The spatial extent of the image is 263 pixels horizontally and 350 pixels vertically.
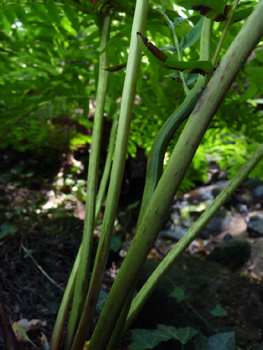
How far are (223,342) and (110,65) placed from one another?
104cm

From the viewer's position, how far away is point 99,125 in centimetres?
75

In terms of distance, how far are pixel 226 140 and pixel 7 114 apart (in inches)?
36.3

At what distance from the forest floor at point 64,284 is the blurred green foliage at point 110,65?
0.47m

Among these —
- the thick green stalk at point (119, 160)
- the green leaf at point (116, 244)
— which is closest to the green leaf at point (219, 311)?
the green leaf at point (116, 244)

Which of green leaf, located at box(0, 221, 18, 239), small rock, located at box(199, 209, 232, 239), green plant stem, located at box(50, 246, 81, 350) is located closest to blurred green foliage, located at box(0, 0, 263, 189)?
green leaf, located at box(0, 221, 18, 239)

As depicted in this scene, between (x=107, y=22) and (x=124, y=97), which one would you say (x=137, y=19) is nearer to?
(x=124, y=97)

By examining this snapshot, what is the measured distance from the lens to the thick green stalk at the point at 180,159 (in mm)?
416

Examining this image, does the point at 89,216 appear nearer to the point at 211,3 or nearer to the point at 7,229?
the point at 211,3

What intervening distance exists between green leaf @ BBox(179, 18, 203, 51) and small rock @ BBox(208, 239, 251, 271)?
64.6 inches

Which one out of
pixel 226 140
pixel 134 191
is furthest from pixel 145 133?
pixel 134 191

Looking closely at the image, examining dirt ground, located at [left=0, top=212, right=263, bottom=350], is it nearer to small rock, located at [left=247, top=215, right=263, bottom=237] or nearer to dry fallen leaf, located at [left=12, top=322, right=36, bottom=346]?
dry fallen leaf, located at [left=12, top=322, right=36, bottom=346]

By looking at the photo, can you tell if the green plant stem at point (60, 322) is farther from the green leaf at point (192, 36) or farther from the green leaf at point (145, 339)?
the green leaf at point (192, 36)

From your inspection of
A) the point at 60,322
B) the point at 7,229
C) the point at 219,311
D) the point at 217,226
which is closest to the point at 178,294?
the point at 219,311

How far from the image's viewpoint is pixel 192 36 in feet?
1.99
